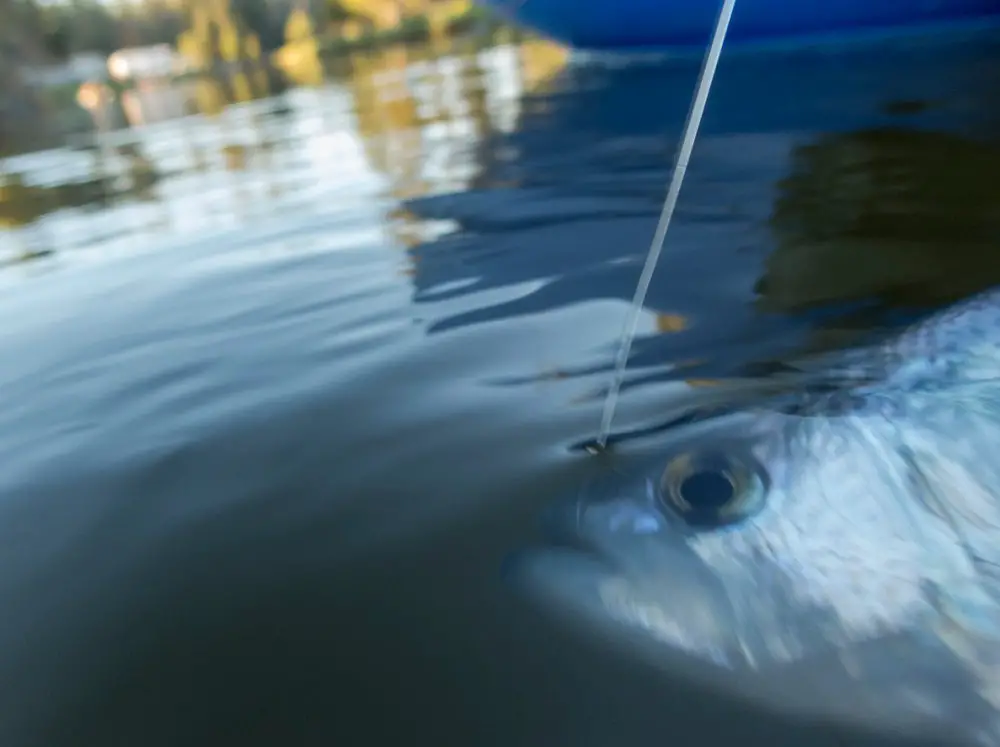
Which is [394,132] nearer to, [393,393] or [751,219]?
[751,219]

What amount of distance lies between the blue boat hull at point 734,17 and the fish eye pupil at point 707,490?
6284 millimetres

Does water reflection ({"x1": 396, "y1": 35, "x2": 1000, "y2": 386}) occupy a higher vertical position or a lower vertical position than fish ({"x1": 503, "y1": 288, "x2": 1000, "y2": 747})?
lower

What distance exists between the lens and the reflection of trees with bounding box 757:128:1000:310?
2465 mm

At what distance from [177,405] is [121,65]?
56707mm

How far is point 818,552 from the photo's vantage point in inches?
53.1

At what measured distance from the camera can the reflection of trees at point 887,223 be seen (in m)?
2.46

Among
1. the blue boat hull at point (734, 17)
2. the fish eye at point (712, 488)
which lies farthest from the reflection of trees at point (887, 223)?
the blue boat hull at point (734, 17)

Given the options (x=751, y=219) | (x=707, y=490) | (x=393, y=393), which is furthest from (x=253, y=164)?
(x=707, y=490)

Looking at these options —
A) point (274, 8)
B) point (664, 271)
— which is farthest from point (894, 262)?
point (274, 8)

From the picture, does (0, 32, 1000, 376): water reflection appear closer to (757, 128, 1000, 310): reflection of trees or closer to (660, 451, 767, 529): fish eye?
(757, 128, 1000, 310): reflection of trees

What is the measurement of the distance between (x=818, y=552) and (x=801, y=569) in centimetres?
5

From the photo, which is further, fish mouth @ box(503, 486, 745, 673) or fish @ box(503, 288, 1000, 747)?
fish mouth @ box(503, 486, 745, 673)

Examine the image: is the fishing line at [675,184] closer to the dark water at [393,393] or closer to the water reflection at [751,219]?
the dark water at [393,393]

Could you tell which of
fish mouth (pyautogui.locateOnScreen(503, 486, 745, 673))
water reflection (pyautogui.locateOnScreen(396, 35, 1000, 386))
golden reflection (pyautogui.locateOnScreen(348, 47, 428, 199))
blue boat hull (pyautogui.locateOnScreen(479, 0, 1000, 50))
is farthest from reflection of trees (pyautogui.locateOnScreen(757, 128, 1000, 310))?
blue boat hull (pyautogui.locateOnScreen(479, 0, 1000, 50))
